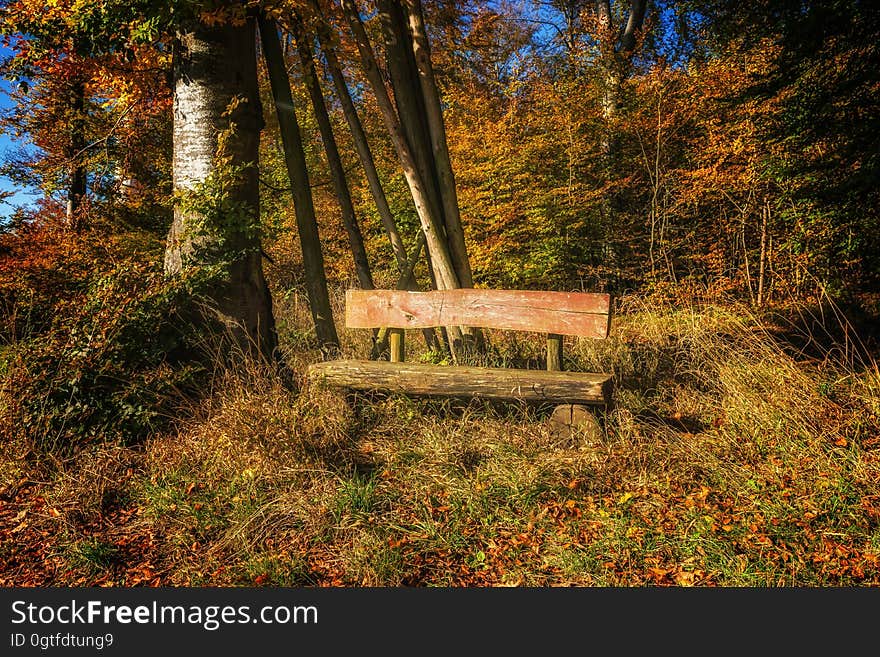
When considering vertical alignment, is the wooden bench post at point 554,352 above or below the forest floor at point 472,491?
above

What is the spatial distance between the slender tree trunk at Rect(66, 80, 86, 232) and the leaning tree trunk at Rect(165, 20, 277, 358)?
4976mm

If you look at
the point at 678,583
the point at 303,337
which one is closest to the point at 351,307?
the point at 303,337

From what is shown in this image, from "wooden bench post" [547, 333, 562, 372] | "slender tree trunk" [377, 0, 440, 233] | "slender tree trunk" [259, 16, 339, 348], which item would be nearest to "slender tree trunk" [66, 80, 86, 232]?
"slender tree trunk" [259, 16, 339, 348]

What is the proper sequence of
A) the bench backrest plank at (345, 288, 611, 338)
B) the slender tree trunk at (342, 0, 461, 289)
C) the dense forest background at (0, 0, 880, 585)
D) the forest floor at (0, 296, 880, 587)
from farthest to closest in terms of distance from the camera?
the slender tree trunk at (342, 0, 461, 289), the bench backrest plank at (345, 288, 611, 338), the dense forest background at (0, 0, 880, 585), the forest floor at (0, 296, 880, 587)

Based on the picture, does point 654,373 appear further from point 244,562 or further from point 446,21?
point 446,21

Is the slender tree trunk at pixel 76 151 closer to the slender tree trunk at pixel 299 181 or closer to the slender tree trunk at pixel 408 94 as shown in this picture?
the slender tree trunk at pixel 299 181

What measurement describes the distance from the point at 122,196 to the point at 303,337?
5.19m

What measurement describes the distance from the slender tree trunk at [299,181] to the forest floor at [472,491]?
4.81ft

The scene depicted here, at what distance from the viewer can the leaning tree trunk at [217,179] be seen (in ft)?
15.1

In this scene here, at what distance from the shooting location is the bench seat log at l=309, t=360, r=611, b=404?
12.1 feet

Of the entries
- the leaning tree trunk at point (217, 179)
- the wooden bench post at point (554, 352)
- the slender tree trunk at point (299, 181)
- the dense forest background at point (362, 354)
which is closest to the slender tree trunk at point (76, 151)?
the dense forest background at point (362, 354)

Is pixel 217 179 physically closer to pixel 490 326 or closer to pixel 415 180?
pixel 415 180

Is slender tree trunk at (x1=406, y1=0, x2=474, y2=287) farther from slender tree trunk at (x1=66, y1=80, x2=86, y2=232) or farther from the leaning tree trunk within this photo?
slender tree trunk at (x1=66, y1=80, x2=86, y2=232)

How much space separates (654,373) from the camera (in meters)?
4.73
